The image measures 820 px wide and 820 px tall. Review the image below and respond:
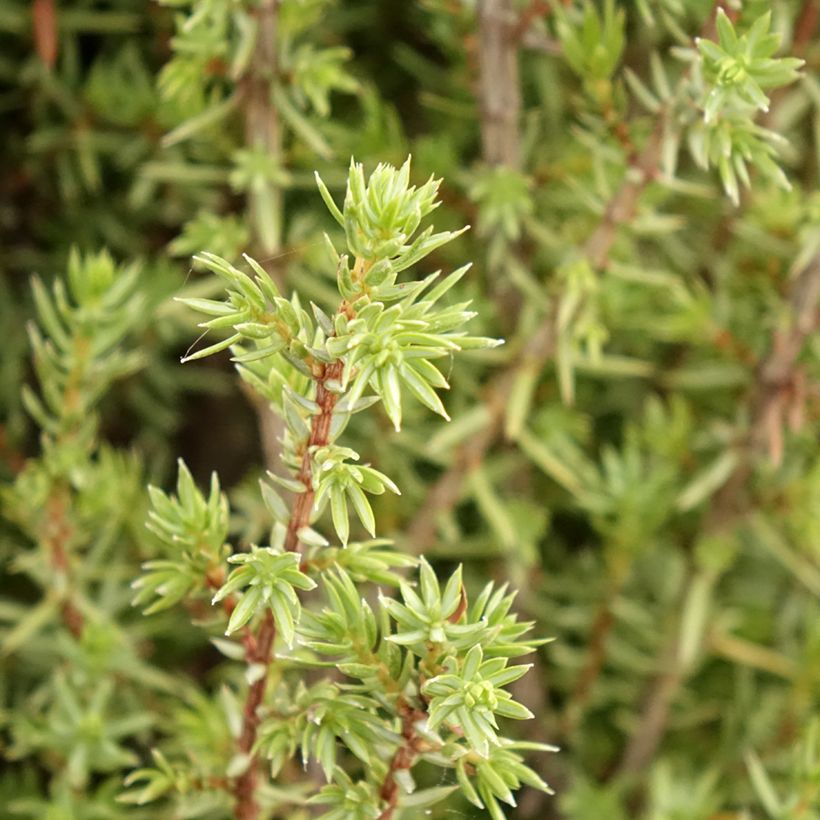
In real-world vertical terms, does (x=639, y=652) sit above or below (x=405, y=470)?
below

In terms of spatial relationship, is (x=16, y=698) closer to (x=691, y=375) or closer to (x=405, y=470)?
(x=405, y=470)

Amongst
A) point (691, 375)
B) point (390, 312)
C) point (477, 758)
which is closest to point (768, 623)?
point (691, 375)

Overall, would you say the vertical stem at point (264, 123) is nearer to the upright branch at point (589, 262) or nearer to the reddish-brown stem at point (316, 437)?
the upright branch at point (589, 262)

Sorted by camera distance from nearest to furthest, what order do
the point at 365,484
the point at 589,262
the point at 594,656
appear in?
1. the point at 365,484
2. the point at 589,262
3. the point at 594,656

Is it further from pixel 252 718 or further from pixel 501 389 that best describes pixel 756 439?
pixel 252 718

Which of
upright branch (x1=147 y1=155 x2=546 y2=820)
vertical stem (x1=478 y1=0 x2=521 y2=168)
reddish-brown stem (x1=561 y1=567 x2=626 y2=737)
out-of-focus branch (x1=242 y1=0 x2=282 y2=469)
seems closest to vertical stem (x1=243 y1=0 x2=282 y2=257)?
out-of-focus branch (x1=242 y1=0 x2=282 y2=469)

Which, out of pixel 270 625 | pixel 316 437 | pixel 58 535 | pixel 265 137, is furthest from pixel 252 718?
pixel 265 137

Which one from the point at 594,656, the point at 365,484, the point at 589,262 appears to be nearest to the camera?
the point at 365,484

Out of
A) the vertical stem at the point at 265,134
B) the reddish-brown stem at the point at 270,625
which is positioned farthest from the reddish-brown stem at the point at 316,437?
the vertical stem at the point at 265,134
